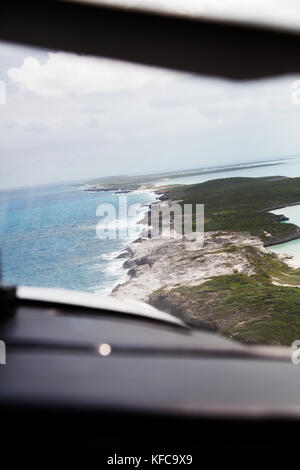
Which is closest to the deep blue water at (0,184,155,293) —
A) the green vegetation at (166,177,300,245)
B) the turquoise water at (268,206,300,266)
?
the green vegetation at (166,177,300,245)

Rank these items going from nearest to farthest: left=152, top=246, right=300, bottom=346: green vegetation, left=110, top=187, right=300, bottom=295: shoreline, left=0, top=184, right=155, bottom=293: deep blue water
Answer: left=0, top=184, right=155, bottom=293: deep blue water
left=152, top=246, right=300, bottom=346: green vegetation
left=110, top=187, right=300, bottom=295: shoreline

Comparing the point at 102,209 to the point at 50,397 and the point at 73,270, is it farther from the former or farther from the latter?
the point at 50,397

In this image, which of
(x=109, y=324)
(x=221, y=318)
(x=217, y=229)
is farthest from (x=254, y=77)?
(x=217, y=229)

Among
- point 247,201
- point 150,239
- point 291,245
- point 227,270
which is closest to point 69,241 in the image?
point 150,239

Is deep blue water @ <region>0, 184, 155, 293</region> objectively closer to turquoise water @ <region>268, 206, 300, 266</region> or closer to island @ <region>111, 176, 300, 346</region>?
island @ <region>111, 176, 300, 346</region>

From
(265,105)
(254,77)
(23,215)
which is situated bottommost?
(254,77)

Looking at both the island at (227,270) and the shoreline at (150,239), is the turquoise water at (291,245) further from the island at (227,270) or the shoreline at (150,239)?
the island at (227,270)
